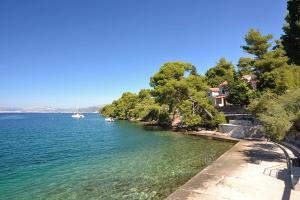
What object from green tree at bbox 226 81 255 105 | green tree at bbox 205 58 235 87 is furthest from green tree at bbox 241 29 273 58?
green tree at bbox 205 58 235 87

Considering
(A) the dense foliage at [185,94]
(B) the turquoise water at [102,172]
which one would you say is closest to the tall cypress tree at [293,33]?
(B) the turquoise water at [102,172]

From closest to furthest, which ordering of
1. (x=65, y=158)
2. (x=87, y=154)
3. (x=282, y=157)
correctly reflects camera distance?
(x=282, y=157) → (x=65, y=158) → (x=87, y=154)

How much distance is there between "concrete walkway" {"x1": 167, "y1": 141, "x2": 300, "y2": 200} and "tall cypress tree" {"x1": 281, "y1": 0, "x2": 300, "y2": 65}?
36.2 ft

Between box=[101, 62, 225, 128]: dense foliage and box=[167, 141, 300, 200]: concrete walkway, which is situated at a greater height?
box=[101, 62, 225, 128]: dense foliage

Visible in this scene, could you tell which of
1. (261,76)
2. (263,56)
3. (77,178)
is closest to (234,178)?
(77,178)

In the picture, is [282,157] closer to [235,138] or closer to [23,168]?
[235,138]

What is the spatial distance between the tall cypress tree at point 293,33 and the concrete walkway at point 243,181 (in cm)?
1102

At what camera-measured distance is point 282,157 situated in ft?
78.1

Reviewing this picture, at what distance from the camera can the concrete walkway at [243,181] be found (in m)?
14.4

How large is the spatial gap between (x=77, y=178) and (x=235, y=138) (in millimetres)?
26155

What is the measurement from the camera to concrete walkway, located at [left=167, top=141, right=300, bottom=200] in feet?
47.2

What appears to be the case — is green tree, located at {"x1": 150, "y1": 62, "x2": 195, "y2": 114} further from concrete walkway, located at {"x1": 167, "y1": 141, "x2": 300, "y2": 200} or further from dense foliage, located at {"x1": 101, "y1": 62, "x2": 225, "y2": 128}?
concrete walkway, located at {"x1": 167, "y1": 141, "x2": 300, "y2": 200}

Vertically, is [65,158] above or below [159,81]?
below

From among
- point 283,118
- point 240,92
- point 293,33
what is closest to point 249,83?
point 240,92
